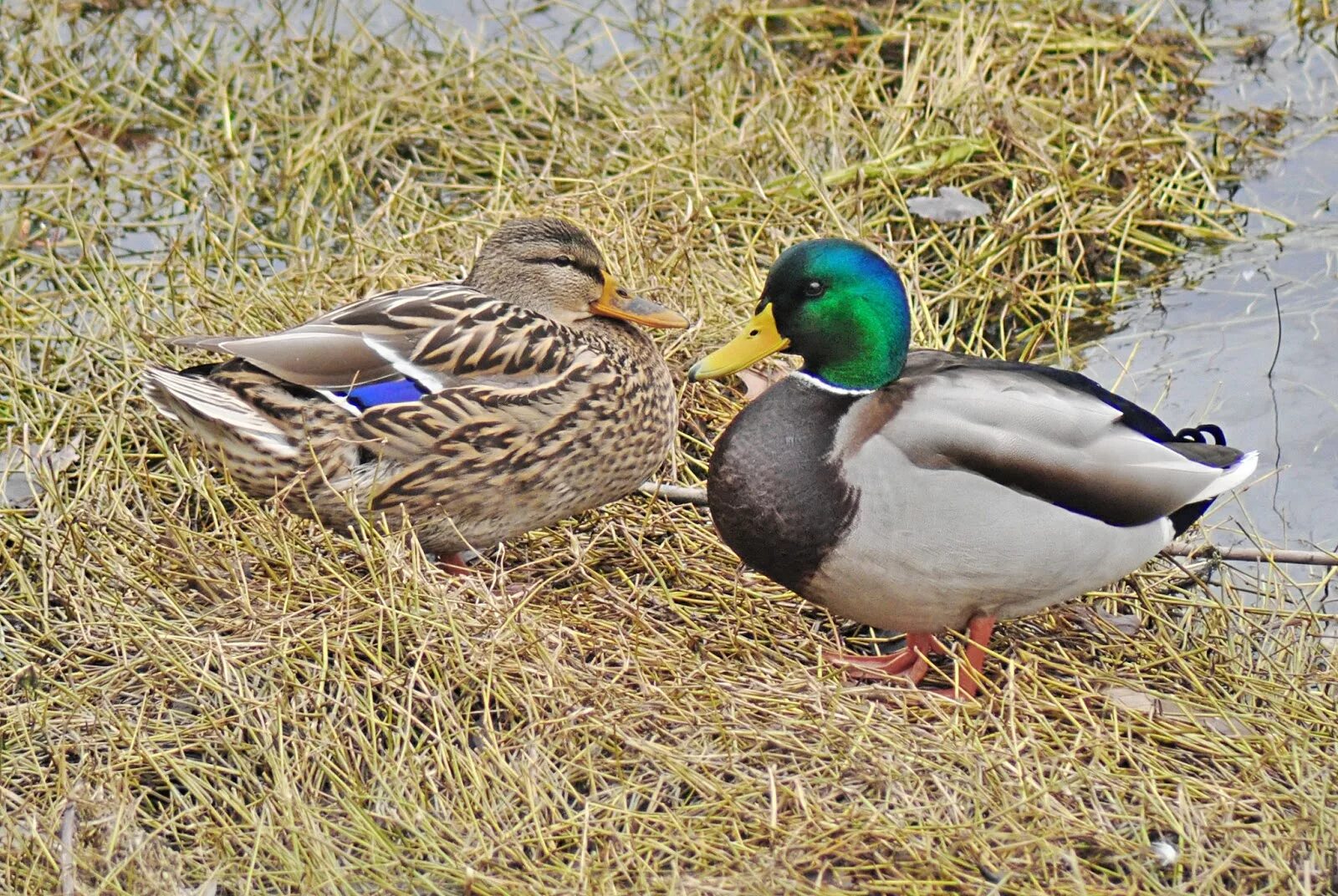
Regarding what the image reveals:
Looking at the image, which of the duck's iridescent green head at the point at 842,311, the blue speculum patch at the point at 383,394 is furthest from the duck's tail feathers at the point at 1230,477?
the blue speculum patch at the point at 383,394

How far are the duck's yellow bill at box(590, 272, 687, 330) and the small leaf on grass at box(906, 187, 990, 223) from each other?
1407mm

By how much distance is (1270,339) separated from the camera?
196 inches

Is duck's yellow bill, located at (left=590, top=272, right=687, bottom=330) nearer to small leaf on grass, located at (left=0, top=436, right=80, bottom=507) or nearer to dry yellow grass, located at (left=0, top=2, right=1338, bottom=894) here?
dry yellow grass, located at (left=0, top=2, right=1338, bottom=894)

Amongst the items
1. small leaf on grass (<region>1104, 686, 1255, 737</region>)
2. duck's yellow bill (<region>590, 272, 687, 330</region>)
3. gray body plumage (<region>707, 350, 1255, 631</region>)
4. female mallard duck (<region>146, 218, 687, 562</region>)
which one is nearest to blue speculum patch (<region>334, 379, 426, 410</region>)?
female mallard duck (<region>146, 218, 687, 562</region>)

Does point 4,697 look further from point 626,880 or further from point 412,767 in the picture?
point 626,880

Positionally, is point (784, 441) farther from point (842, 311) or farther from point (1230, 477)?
point (1230, 477)

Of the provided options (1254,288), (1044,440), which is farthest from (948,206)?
(1044,440)

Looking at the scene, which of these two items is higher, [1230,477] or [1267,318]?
[1230,477]

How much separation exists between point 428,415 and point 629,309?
28.7 inches

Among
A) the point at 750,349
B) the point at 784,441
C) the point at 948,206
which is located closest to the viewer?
the point at 784,441

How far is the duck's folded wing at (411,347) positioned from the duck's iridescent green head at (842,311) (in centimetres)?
63

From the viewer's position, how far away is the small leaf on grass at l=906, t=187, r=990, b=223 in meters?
5.42

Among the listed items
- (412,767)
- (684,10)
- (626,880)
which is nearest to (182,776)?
(412,767)

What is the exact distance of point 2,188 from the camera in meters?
5.55
